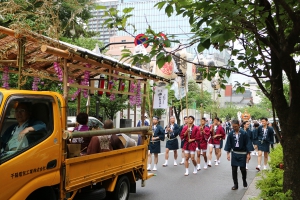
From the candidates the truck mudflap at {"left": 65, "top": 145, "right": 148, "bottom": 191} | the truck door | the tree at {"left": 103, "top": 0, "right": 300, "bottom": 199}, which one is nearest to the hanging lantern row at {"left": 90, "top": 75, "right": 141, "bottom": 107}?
the truck mudflap at {"left": 65, "top": 145, "right": 148, "bottom": 191}

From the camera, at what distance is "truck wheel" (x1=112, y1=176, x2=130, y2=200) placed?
6012 millimetres

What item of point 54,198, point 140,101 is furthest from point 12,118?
point 140,101

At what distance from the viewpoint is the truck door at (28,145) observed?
371 centimetres

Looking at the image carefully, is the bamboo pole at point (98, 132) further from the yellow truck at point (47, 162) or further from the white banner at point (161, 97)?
the white banner at point (161, 97)

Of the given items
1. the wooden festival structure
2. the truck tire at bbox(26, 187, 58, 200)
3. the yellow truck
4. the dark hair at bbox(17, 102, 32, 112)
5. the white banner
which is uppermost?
the wooden festival structure

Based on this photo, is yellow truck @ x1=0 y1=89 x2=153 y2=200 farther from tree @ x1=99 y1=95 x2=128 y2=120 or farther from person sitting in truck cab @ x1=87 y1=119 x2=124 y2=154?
Answer: tree @ x1=99 y1=95 x2=128 y2=120

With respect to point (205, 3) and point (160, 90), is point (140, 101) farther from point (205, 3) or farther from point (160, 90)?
point (205, 3)

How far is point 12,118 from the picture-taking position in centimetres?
407

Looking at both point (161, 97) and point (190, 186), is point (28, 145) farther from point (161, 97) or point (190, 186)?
point (161, 97)

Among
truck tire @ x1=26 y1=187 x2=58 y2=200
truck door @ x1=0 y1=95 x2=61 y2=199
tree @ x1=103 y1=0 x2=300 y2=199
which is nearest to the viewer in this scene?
tree @ x1=103 y1=0 x2=300 y2=199

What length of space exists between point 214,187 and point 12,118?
246 inches

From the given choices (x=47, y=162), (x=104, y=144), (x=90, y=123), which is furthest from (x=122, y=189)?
(x=90, y=123)

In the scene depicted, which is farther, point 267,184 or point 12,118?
point 267,184

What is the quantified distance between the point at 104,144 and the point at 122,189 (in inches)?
41.1
